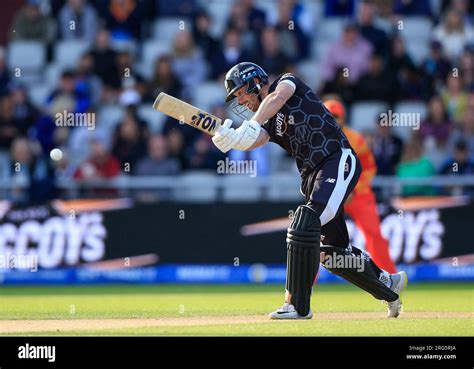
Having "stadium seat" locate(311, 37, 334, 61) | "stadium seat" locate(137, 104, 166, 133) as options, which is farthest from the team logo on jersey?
"stadium seat" locate(311, 37, 334, 61)

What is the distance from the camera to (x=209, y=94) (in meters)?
19.1

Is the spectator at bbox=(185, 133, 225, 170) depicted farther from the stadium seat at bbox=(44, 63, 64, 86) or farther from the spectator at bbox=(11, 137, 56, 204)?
the stadium seat at bbox=(44, 63, 64, 86)

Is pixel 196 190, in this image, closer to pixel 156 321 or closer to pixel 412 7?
pixel 412 7

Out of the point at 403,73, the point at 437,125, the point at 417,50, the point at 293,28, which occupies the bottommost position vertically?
the point at 437,125

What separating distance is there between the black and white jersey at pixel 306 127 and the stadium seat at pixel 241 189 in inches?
258

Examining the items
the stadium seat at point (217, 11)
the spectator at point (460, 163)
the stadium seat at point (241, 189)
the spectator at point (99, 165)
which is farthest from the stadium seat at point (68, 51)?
the spectator at point (460, 163)

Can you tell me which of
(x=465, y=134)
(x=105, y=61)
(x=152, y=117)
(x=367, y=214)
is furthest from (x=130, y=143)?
(x=367, y=214)

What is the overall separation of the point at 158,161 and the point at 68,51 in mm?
3759

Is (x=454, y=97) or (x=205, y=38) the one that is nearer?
(x=454, y=97)

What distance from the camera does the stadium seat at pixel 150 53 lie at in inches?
787

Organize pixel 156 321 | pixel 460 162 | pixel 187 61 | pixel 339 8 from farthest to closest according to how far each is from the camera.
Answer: pixel 339 8 → pixel 187 61 → pixel 460 162 → pixel 156 321
